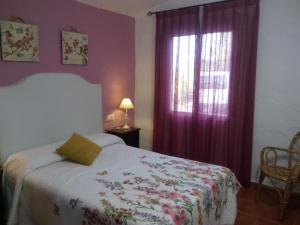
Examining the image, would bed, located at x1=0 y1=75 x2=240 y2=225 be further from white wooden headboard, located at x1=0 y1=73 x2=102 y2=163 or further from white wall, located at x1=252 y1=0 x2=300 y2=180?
white wall, located at x1=252 y1=0 x2=300 y2=180

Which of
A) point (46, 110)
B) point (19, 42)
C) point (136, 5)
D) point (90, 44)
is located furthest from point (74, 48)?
point (136, 5)

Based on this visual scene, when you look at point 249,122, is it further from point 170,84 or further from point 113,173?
point 113,173

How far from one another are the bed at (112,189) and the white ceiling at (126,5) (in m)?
1.32

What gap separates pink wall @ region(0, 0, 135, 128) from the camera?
8.22 feet

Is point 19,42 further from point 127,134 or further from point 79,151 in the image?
point 127,134

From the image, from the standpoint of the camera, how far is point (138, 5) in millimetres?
3557

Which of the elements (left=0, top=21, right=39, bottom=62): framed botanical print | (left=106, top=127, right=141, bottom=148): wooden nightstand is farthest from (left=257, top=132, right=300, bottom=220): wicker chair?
(left=0, top=21, right=39, bottom=62): framed botanical print

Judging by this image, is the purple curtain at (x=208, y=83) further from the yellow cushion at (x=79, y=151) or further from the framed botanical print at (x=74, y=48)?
the yellow cushion at (x=79, y=151)

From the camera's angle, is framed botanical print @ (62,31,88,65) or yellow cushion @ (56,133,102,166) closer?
yellow cushion @ (56,133,102,166)

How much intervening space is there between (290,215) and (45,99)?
2.96 meters

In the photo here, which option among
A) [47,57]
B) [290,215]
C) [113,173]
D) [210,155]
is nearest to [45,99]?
[47,57]

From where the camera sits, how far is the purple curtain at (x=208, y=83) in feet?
9.89

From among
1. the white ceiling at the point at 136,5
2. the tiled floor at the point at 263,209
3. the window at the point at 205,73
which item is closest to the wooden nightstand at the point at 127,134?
the window at the point at 205,73

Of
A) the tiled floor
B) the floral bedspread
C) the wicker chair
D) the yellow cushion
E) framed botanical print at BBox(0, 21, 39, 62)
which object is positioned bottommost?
the tiled floor
